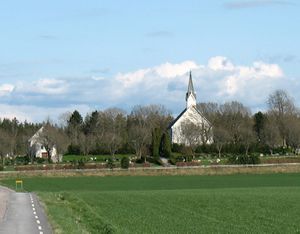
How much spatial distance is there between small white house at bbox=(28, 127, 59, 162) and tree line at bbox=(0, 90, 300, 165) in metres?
1.88

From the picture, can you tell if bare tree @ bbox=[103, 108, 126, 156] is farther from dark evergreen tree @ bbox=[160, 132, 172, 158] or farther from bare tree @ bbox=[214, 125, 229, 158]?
bare tree @ bbox=[214, 125, 229, 158]

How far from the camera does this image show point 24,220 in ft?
103

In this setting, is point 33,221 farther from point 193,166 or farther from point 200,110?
point 200,110

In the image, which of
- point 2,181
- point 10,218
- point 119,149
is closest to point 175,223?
point 10,218

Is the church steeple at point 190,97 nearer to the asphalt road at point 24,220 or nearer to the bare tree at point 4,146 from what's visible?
the bare tree at point 4,146

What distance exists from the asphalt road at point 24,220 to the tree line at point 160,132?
86553 millimetres

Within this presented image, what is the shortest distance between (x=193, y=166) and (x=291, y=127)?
4563 centimetres

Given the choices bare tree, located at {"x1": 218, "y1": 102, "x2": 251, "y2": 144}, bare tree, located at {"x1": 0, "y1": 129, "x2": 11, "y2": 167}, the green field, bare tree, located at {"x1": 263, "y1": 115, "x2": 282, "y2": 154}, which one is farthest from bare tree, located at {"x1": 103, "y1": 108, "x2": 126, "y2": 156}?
the green field

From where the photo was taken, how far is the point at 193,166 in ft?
332

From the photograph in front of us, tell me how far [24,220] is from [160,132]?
106 metres

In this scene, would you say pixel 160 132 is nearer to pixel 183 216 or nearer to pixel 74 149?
pixel 74 149

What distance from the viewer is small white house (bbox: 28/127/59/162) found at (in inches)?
5821

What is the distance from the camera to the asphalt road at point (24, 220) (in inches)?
1050

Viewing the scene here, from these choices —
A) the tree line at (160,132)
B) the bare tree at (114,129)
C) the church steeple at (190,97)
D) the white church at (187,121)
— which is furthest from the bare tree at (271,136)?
the church steeple at (190,97)
